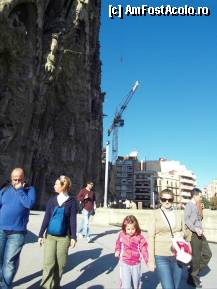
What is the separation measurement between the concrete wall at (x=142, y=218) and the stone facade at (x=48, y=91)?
1448cm

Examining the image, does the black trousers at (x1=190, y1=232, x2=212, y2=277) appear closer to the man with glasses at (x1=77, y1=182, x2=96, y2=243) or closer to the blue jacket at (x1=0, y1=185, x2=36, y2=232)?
the blue jacket at (x1=0, y1=185, x2=36, y2=232)

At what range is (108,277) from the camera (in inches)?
293

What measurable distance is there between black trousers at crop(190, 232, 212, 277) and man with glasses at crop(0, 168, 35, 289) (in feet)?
11.4

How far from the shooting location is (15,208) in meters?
5.64

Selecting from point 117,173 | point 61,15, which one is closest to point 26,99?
point 61,15

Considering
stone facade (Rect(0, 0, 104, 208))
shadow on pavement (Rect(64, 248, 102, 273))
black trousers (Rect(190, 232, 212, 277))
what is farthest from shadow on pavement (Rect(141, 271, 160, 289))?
stone facade (Rect(0, 0, 104, 208))

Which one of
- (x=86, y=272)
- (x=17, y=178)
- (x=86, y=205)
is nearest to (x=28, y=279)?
(x=86, y=272)

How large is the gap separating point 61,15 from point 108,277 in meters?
40.8

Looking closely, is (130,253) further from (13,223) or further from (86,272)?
(86,272)

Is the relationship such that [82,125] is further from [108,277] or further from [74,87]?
[108,277]

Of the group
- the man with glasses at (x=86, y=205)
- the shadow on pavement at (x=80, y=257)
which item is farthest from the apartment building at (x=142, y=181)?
the shadow on pavement at (x=80, y=257)

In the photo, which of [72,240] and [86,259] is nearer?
[72,240]

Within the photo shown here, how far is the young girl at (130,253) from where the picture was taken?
527 cm

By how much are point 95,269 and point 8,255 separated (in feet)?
10.0
